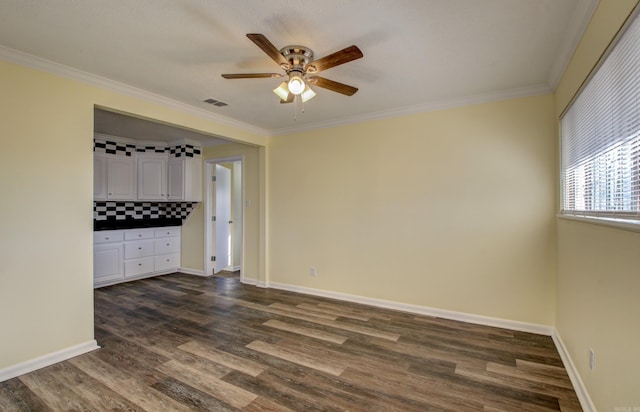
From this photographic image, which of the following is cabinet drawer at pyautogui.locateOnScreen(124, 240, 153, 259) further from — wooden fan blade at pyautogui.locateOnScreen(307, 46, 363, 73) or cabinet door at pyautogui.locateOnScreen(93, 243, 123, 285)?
wooden fan blade at pyautogui.locateOnScreen(307, 46, 363, 73)

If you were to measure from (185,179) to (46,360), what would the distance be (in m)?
3.38

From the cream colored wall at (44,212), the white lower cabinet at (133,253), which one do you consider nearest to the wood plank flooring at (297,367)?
the cream colored wall at (44,212)

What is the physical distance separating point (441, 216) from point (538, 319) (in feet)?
4.34

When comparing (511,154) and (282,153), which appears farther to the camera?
(282,153)

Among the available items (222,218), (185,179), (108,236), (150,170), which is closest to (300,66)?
(185,179)

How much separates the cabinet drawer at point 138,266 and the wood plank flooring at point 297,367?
1549mm

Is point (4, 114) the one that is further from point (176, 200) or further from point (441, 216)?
point (441, 216)

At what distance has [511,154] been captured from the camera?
9.91 ft

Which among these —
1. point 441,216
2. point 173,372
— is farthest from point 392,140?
point 173,372

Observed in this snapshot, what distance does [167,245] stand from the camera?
5.62 meters

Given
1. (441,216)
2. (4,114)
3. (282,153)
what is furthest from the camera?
(282,153)

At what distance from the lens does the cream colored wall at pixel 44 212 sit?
7.47 ft

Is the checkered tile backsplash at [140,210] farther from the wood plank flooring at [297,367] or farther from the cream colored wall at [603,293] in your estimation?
the cream colored wall at [603,293]

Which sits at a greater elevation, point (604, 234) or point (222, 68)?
point (222, 68)
